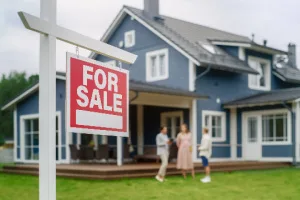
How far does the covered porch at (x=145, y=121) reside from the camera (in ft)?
53.8

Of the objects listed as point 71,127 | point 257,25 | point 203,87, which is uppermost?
point 257,25

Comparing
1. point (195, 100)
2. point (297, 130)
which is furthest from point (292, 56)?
point (195, 100)

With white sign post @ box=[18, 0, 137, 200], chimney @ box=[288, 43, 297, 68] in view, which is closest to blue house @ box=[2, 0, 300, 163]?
chimney @ box=[288, 43, 297, 68]

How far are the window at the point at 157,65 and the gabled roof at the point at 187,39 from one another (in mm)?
745

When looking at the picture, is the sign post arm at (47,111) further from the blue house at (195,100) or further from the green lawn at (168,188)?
the blue house at (195,100)

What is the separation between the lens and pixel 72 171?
13.9 meters

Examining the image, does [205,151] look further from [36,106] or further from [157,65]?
[36,106]

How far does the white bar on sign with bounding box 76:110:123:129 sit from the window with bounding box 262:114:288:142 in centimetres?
1543

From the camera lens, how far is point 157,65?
2009 cm

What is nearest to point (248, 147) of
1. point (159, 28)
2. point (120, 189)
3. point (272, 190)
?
point (159, 28)

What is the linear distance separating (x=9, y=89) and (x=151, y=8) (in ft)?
122

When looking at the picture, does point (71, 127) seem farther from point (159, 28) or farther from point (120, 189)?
point (159, 28)

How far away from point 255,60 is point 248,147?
4227 millimetres

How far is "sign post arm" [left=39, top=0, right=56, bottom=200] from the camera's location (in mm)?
3883
